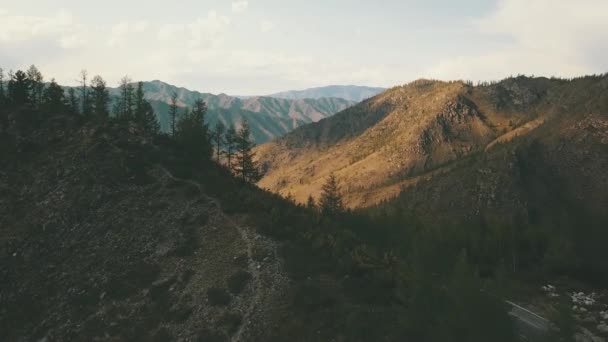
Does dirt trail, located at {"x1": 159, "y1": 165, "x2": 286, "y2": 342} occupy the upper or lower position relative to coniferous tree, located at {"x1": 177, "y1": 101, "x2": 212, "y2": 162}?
lower

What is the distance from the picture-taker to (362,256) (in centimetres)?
3522

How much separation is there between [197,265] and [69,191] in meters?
22.0

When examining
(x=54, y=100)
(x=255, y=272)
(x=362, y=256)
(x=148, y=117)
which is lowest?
(x=255, y=272)

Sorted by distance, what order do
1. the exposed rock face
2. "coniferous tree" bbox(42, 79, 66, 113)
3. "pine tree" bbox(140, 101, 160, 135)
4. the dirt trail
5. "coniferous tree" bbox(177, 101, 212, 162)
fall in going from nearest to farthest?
the dirt trail → the exposed rock face → "coniferous tree" bbox(177, 101, 212, 162) → "coniferous tree" bbox(42, 79, 66, 113) → "pine tree" bbox(140, 101, 160, 135)

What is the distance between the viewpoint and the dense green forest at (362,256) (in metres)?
18.5

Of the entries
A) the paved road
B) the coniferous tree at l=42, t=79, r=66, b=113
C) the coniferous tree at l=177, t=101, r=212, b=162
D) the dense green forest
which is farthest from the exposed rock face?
the paved road

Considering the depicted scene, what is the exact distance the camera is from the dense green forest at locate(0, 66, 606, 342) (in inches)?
729

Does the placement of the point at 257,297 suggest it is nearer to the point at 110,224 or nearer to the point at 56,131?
the point at 110,224

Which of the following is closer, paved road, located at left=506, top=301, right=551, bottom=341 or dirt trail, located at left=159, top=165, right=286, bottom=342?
paved road, located at left=506, top=301, right=551, bottom=341

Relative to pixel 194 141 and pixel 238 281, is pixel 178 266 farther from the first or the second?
pixel 194 141

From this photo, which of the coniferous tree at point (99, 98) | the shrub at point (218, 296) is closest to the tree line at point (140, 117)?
the coniferous tree at point (99, 98)

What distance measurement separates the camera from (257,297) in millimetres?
31031

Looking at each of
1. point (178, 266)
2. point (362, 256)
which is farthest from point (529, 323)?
point (178, 266)

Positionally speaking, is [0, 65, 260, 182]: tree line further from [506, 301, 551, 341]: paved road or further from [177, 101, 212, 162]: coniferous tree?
[506, 301, 551, 341]: paved road
